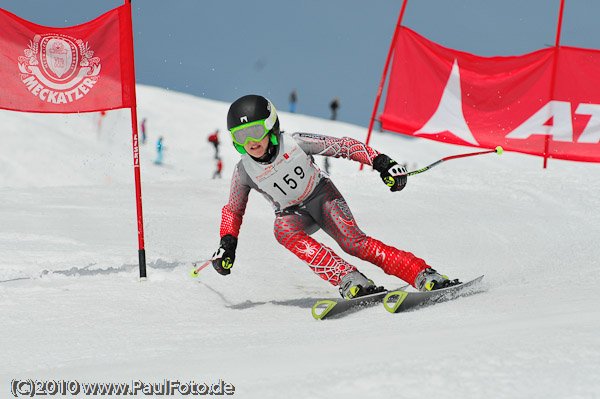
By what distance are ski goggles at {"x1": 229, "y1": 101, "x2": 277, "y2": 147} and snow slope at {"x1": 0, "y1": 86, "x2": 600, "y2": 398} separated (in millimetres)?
1039

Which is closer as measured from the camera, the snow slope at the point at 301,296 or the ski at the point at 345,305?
the snow slope at the point at 301,296

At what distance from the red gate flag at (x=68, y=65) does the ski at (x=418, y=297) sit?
251 centimetres

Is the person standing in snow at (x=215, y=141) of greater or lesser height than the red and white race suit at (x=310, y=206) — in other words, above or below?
below

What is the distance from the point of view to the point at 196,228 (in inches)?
257

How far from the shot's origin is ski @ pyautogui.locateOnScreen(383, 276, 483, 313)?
10.6 feet

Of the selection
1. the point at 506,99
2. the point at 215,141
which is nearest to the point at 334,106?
the point at 215,141

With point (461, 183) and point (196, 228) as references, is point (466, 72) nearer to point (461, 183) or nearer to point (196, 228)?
point (461, 183)

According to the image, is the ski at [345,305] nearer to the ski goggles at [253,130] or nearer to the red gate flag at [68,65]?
the ski goggles at [253,130]

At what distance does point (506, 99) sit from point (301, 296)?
5334 millimetres

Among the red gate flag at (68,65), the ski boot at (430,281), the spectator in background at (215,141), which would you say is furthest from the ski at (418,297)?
the spectator in background at (215,141)

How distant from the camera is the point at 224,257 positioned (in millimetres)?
3906

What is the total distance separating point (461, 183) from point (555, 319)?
6.51m

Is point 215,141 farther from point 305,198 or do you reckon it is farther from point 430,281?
point 430,281

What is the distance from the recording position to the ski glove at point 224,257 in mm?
3896
